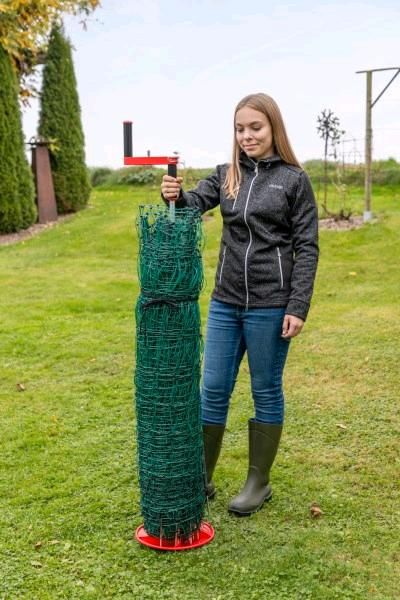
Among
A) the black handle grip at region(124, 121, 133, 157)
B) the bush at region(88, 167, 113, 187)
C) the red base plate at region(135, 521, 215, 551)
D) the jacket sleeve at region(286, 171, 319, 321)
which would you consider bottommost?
the red base plate at region(135, 521, 215, 551)

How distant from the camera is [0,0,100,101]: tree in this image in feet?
43.0

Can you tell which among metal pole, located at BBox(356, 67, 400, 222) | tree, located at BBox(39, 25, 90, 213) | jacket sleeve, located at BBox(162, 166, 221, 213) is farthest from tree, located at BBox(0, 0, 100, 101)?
jacket sleeve, located at BBox(162, 166, 221, 213)

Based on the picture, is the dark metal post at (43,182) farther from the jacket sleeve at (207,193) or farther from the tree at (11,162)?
the jacket sleeve at (207,193)

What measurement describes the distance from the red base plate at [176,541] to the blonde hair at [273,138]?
135 cm

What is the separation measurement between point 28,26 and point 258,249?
12140mm

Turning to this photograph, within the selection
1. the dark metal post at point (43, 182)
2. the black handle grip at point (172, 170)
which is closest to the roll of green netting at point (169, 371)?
the black handle grip at point (172, 170)

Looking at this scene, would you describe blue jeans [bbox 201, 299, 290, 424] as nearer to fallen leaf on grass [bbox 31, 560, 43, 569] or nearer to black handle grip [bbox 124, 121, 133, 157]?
black handle grip [bbox 124, 121, 133, 157]

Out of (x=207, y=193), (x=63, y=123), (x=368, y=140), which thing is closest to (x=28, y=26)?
(x=63, y=123)

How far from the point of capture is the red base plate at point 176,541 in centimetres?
330

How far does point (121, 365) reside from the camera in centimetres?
609

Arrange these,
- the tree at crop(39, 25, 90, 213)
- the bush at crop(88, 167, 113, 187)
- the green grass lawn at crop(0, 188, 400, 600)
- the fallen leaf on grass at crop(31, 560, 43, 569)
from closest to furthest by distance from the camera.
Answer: the green grass lawn at crop(0, 188, 400, 600) < the fallen leaf on grass at crop(31, 560, 43, 569) < the tree at crop(39, 25, 90, 213) < the bush at crop(88, 167, 113, 187)

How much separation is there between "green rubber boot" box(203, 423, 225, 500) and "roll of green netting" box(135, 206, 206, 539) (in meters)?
0.22

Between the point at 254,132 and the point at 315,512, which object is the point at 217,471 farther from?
the point at 254,132

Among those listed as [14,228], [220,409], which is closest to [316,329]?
[220,409]
